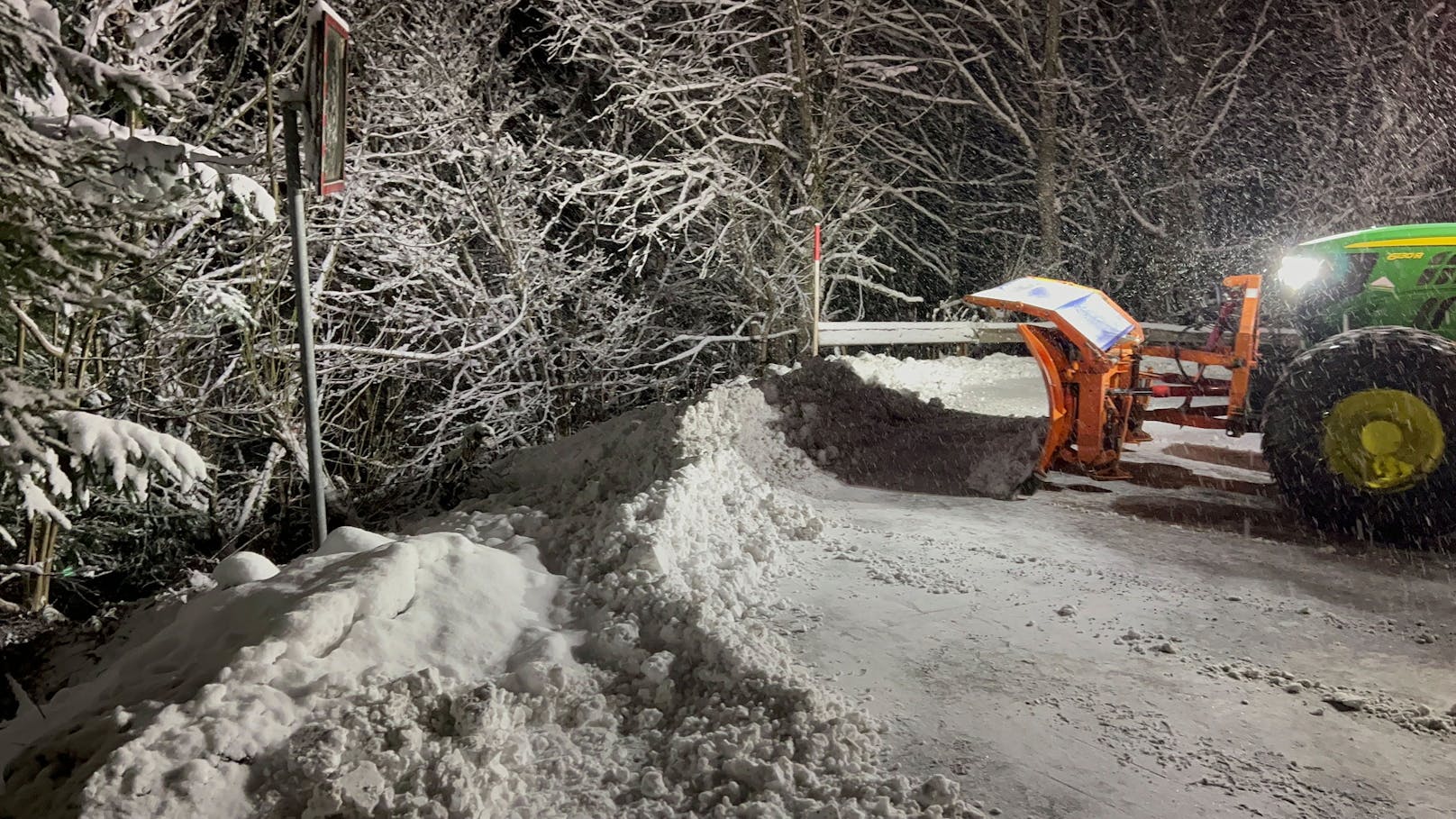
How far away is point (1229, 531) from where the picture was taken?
19.6 ft

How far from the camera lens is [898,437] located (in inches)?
294

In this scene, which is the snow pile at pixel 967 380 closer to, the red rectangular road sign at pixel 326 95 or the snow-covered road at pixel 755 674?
the snow-covered road at pixel 755 674

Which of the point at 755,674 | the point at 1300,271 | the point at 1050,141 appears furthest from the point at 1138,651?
the point at 1050,141

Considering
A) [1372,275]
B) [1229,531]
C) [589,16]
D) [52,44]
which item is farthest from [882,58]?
[52,44]

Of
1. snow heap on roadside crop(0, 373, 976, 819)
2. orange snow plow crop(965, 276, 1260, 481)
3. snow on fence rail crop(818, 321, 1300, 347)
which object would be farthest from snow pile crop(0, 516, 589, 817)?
snow on fence rail crop(818, 321, 1300, 347)

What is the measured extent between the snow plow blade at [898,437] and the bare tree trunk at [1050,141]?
885cm

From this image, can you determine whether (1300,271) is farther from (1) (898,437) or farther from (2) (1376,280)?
(1) (898,437)

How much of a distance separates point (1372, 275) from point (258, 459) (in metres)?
10.4

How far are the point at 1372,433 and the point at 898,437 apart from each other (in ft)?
9.83

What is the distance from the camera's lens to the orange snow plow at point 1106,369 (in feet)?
21.3

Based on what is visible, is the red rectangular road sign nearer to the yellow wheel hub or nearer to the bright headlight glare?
the yellow wheel hub

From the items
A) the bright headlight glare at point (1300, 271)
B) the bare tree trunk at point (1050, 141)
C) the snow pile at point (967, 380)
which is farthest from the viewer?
the bare tree trunk at point (1050, 141)

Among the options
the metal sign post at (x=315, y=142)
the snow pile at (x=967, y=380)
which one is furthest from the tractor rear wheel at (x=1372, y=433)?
the metal sign post at (x=315, y=142)

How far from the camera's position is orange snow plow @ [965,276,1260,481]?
6488 millimetres
